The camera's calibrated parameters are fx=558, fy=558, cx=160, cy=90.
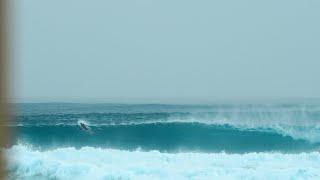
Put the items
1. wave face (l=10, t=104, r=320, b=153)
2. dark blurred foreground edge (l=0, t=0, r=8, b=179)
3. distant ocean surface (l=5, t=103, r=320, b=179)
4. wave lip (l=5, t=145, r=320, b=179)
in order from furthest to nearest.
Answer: wave face (l=10, t=104, r=320, b=153), distant ocean surface (l=5, t=103, r=320, b=179), wave lip (l=5, t=145, r=320, b=179), dark blurred foreground edge (l=0, t=0, r=8, b=179)

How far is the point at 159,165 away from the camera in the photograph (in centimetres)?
734

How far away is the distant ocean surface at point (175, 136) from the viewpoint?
7703mm

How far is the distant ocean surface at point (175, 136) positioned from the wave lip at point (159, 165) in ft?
0.05

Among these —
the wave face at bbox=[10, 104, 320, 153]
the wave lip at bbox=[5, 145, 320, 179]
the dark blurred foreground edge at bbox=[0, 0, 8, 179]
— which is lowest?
the wave lip at bbox=[5, 145, 320, 179]

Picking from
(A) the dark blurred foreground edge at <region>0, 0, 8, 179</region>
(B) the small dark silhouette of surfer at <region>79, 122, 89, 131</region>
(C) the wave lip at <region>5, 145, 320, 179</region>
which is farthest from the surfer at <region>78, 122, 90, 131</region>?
(A) the dark blurred foreground edge at <region>0, 0, 8, 179</region>

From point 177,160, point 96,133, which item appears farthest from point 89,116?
point 177,160

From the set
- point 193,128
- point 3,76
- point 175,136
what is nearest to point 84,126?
point 175,136

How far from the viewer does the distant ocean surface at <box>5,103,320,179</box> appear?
7703 millimetres

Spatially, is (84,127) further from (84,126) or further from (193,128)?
(193,128)

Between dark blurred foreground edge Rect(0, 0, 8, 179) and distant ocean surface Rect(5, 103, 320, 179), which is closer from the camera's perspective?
dark blurred foreground edge Rect(0, 0, 8, 179)

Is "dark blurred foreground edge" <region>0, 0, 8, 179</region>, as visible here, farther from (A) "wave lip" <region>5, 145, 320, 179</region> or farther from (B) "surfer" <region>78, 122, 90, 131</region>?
(B) "surfer" <region>78, 122, 90, 131</region>

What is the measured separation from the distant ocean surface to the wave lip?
0.01 m

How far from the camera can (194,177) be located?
22.4ft

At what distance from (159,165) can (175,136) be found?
4.93ft
